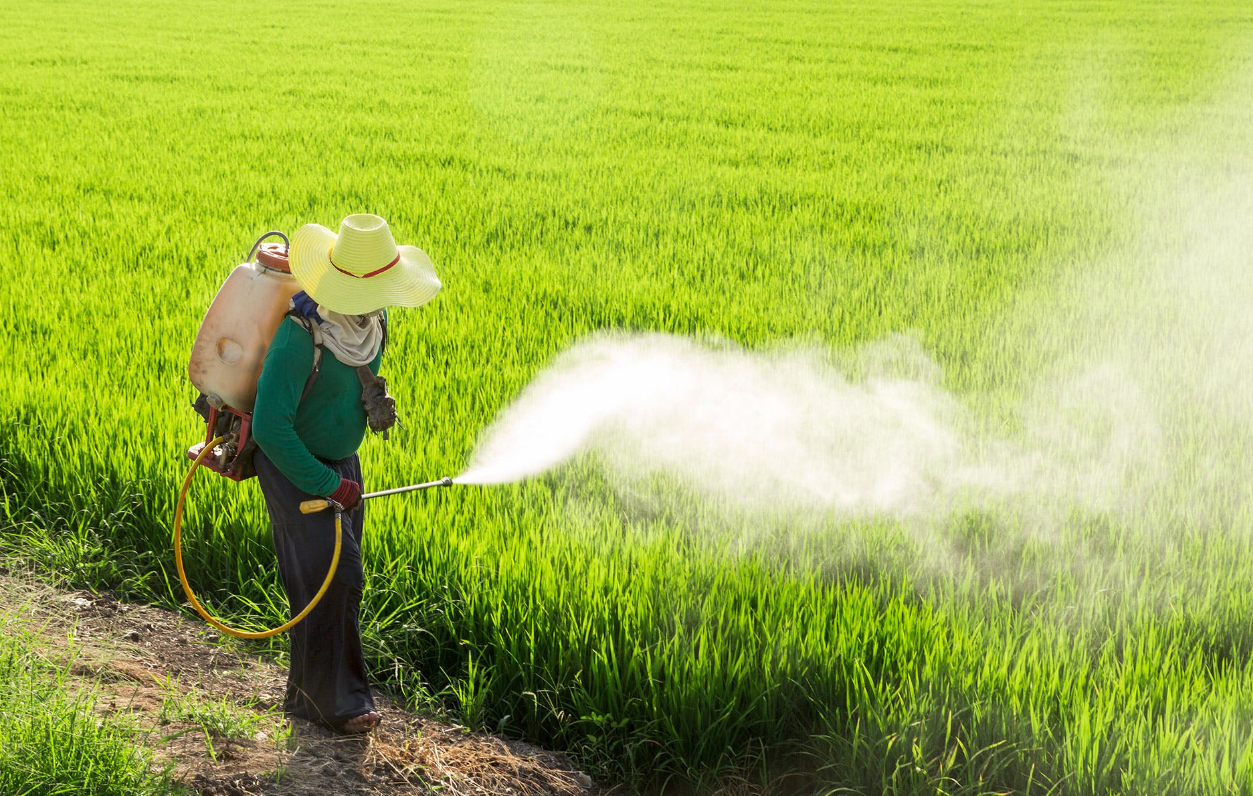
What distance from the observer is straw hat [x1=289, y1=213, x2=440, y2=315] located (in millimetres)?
2227

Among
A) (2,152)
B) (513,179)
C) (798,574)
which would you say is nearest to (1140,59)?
(513,179)

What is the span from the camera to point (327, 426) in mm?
2391

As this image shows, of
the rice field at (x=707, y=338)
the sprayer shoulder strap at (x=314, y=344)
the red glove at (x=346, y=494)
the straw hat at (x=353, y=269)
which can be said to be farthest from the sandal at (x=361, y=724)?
the straw hat at (x=353, y=269)

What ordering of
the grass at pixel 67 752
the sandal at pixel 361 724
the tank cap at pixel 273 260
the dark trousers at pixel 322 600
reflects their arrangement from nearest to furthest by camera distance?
the grass at pixel 67 752 → the tank cap at pixel 273 260 → the dark trousers at pixel 322 600 → the sandal at pixel 361 724

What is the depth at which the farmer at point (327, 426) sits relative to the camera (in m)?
2.25

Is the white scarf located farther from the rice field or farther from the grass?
the grass

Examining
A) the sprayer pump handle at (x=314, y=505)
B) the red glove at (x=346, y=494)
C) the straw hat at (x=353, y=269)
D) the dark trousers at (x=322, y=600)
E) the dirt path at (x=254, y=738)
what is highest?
the straw hat at (x=353, y=269)

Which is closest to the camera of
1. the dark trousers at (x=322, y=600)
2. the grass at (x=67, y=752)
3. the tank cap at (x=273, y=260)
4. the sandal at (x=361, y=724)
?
the grass at (x=67, y=752)

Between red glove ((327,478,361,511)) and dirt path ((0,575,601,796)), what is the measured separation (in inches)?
24.3

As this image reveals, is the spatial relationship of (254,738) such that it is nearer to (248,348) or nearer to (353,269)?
(248,348)

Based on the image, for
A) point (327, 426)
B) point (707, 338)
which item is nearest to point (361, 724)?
point (327, 426)

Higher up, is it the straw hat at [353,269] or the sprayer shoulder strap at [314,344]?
the straw hat at [353,269]

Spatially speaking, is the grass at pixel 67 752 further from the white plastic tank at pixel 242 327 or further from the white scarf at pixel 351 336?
the white scarf at pixel 351 336

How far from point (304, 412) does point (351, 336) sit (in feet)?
0.64
